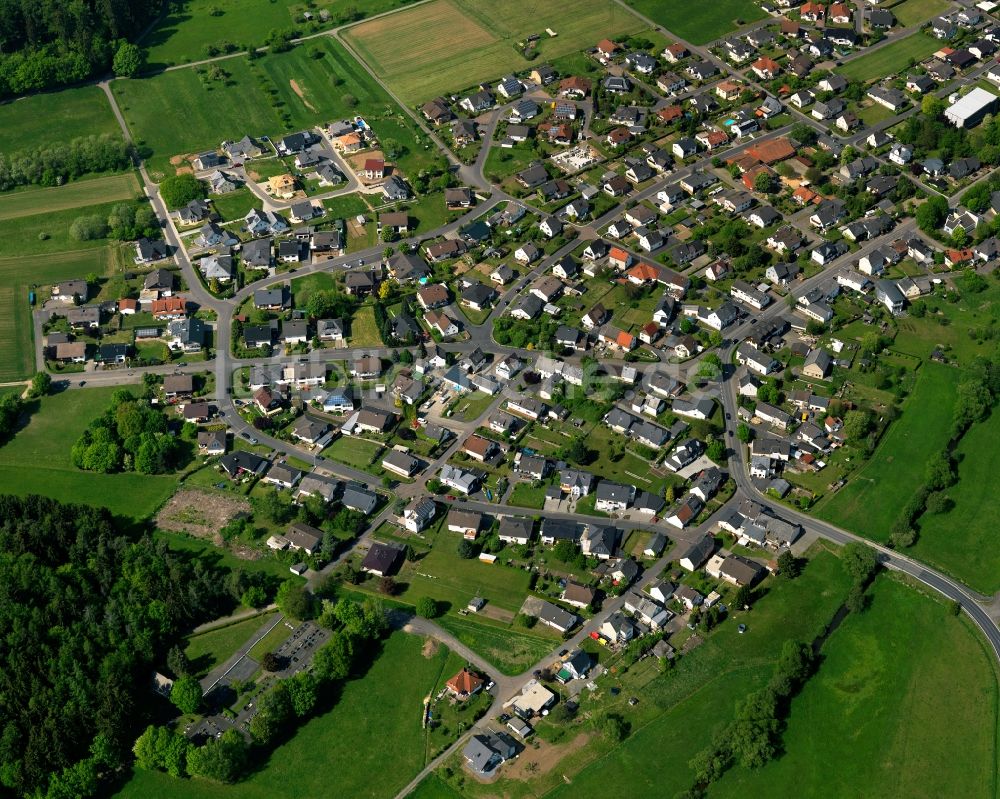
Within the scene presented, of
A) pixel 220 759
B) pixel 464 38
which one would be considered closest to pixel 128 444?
pixel 220 759

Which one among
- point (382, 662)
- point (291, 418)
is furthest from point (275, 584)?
point (291, 418)

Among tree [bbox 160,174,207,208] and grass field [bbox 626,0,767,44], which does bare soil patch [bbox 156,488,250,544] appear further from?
grass field [bbox 626,0,767,44]

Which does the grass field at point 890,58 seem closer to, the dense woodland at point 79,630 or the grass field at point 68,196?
the grass field at point 68,196

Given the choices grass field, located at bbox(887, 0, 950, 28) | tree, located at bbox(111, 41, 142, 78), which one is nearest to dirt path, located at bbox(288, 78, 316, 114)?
tree, located at bbox(111, 41, 142, 78)

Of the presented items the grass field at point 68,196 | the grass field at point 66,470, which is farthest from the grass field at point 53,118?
the grass field at point 66,470

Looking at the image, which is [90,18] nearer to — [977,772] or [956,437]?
[956,437]

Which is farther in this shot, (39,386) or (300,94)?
(300,94)

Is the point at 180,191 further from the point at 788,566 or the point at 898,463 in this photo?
the point at 898,463
